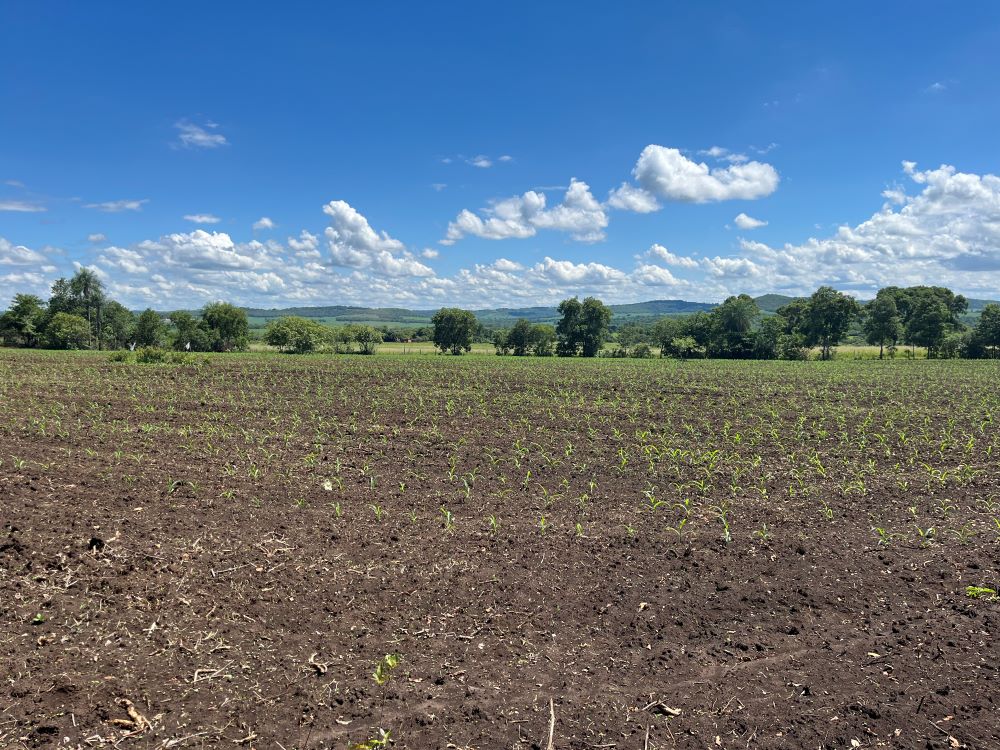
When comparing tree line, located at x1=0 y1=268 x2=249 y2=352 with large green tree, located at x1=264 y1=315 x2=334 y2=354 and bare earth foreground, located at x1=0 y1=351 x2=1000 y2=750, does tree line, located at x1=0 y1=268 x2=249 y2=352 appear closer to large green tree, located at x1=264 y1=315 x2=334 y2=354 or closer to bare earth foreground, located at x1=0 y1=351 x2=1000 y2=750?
large green tree, located at x1=264 y1=315 x2=334 y2=354

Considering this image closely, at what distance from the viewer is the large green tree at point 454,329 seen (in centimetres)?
8562

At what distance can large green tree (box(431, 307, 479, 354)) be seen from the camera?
8562 cm

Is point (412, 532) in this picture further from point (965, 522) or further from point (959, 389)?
point (959, 389)

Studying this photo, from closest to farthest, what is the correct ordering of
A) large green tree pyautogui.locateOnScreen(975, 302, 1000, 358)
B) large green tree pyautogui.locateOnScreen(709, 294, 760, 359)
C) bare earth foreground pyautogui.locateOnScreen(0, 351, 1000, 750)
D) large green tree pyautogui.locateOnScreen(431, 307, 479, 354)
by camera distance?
bare earth foreground pyautogui.locateOnScreen(0, 351, 1000, 750), large green tree pyautogui.locateOnScreen(975, 302, 1000, 358), large green tree pyautogui.locateOnScreen(709, 294, 760, 359), large green tree pyautogui.locateOnScreen(431, 307, 479, 354)

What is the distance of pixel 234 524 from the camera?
7242mm

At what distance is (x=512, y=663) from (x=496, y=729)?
793mm

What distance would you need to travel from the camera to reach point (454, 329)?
85.8m

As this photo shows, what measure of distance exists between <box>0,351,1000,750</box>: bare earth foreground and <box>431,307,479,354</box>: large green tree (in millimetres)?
73617

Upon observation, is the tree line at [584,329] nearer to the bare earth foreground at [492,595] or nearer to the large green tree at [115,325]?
the large green tree at [115,325]

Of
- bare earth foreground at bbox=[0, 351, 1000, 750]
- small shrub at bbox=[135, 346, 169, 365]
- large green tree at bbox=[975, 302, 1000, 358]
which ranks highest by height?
large green tree at bbox=[975, 302, 1000, 358]

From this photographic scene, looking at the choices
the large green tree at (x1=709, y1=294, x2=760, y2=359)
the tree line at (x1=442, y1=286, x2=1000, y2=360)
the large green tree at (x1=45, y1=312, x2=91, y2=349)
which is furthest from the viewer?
the large green tree at (x1=709, y1=294, x2=760, y2=359)

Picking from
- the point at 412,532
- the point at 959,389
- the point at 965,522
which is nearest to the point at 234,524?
the point at 412,532

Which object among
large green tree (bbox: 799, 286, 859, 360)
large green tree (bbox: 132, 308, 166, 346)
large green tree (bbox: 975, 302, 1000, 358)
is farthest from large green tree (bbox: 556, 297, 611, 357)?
large green tree (bbox: 132, 308, 166, 346)

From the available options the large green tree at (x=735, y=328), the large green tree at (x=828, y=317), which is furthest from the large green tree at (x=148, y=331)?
the large green tree at (x=828, y=317)
